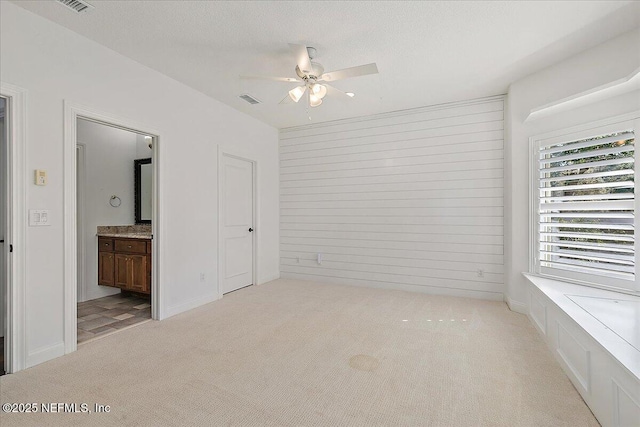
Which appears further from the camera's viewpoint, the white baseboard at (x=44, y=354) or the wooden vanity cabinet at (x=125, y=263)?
the wooden vanity cabinet at (x=125, y=263)

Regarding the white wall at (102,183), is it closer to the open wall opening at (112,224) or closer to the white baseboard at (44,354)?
the open wall opening at (112,224)

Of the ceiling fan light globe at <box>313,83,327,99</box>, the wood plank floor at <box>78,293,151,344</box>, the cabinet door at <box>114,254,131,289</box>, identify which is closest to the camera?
A: the ceiling fan light globe at <box>313,83,327,99</box>

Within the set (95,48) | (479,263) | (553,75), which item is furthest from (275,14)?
(479,263)

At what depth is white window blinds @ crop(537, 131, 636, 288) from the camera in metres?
2.69

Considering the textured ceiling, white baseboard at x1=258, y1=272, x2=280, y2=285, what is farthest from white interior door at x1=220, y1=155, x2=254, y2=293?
the textured ceiling

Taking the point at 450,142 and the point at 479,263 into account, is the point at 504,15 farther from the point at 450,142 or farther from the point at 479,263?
the point at 479,263

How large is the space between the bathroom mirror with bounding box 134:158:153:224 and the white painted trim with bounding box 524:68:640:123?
219 inches

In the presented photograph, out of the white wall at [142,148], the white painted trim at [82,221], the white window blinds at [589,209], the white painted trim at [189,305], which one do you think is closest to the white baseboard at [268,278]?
the white painted trim at [189,305]

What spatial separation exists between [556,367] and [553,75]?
291 cm

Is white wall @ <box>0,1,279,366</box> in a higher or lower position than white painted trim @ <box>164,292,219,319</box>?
higher

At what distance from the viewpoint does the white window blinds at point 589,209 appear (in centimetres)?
269

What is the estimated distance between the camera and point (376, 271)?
5.01 metres

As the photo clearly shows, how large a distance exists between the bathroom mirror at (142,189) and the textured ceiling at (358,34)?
208cm

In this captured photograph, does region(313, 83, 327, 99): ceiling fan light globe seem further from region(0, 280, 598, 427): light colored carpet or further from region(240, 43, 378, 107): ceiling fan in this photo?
region(0, 280, 598, 427): light colored carpet
